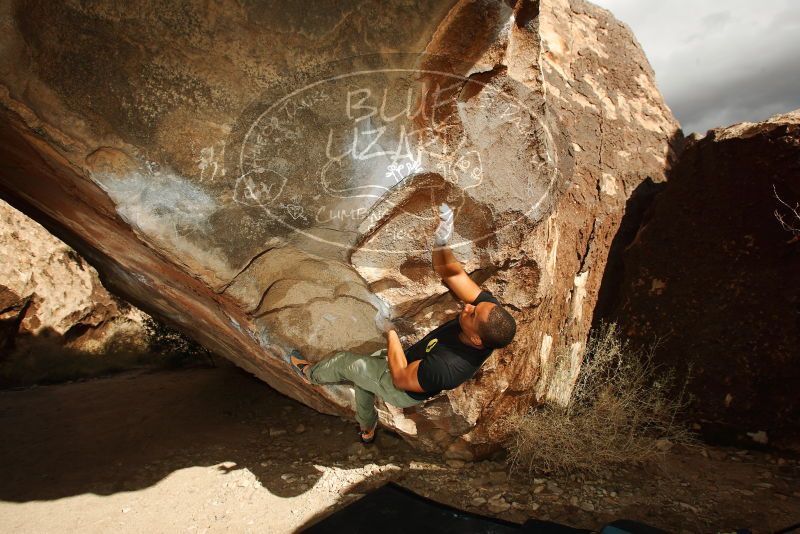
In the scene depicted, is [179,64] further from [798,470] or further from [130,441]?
[798,470]

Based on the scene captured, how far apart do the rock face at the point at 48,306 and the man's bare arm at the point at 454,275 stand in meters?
5.65

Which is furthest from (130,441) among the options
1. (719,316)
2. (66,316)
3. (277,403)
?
(719,316)

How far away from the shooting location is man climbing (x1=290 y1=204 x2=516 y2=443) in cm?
222

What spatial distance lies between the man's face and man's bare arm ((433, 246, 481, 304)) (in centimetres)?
6

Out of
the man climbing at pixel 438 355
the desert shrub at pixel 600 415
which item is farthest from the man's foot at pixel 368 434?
the desert shrub at pixel 600 415

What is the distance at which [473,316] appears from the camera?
2.24 metres

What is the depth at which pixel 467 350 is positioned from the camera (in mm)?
2342

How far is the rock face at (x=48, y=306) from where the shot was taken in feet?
17.9

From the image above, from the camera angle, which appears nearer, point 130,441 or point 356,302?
point 356,302

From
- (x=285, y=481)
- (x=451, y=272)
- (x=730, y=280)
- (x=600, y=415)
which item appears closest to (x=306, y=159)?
(x=451, y=272)

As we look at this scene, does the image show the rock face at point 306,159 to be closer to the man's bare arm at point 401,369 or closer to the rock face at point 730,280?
the man's bare arm at point 401,369

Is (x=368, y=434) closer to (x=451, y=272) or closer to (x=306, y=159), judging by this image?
(x=451, y=272)

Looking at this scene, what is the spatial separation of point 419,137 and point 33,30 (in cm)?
158

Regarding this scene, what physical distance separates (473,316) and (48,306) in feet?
20.1
